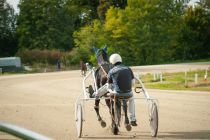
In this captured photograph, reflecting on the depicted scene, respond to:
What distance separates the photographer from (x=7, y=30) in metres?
94.4

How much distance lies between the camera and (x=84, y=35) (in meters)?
74.3

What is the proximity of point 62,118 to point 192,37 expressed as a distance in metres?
61.3

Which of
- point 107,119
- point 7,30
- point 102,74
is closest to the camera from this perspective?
point 102,74

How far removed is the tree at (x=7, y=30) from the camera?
9112cm

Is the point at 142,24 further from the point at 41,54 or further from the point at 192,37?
the point at 41,54

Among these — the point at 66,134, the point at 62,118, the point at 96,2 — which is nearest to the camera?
the point at 66,134

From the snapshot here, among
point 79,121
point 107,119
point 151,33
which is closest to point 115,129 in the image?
point 79,121

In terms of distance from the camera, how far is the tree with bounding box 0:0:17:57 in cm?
9112

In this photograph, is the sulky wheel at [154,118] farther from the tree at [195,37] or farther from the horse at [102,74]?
the tree at [195,37]

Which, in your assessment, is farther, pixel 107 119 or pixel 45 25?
pixel 45 25

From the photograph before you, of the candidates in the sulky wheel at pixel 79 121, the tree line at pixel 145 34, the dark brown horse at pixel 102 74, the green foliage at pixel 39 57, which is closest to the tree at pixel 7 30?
the tree line at pixel 145 34

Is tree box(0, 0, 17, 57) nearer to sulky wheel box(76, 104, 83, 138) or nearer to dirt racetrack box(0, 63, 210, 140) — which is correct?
dirt racetrack box(0, 63, 210, 140)

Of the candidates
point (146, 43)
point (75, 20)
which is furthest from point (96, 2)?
point (146, 43)

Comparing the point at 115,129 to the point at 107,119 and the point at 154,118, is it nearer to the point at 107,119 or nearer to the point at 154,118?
the point at 154,118
